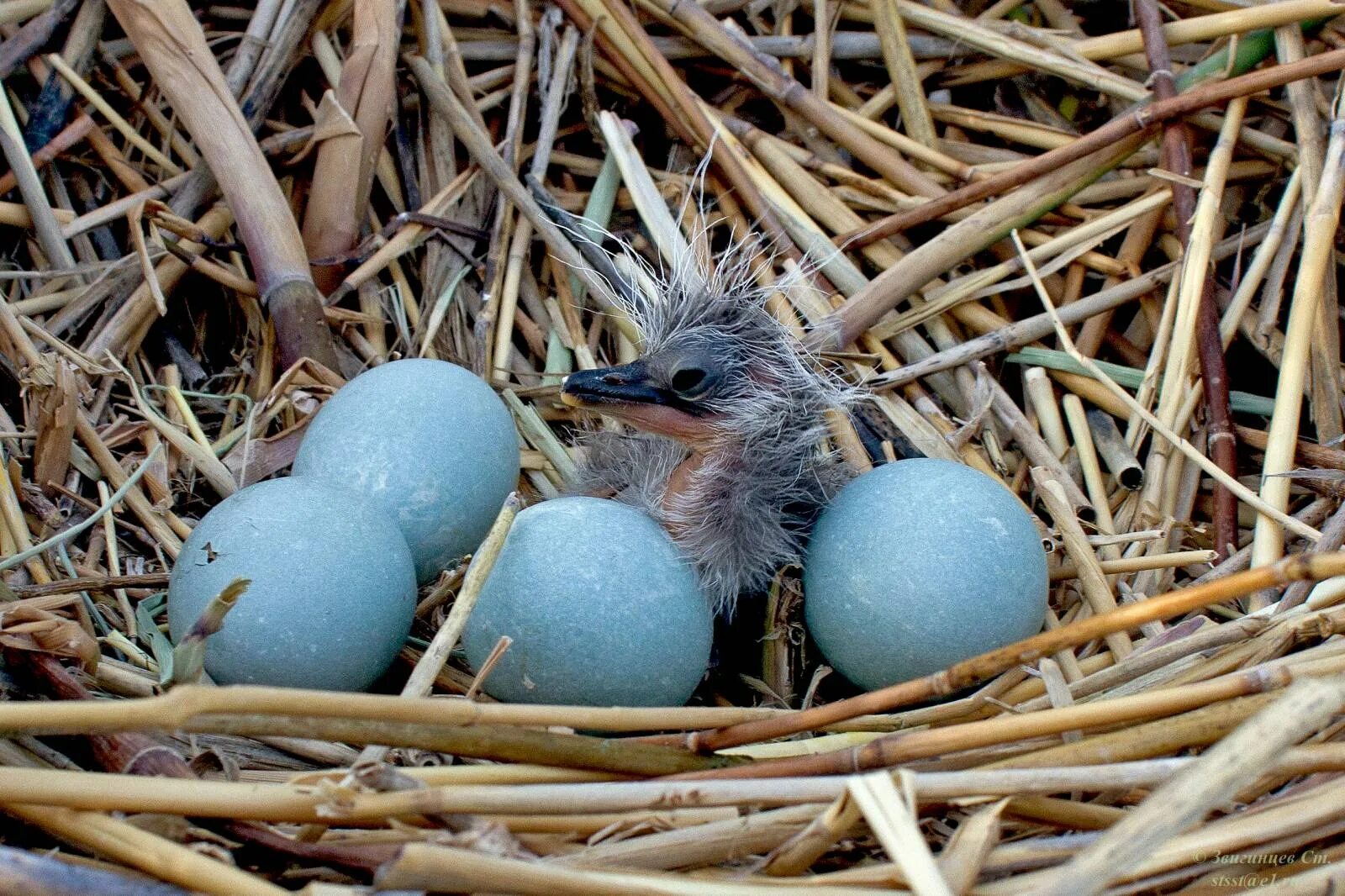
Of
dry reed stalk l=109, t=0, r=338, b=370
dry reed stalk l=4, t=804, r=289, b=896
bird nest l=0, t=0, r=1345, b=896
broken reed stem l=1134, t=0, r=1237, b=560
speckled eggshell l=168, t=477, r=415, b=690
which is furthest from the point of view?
dry reed stalk l=109, t=0, r=338, b=370

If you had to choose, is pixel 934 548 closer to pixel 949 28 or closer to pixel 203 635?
pixel 203 635

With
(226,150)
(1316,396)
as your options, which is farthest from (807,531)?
(226,150)

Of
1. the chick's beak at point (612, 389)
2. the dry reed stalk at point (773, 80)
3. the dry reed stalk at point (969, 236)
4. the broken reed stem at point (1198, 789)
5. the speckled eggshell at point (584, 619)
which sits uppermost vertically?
the dry reed stalk at point (773, 80)

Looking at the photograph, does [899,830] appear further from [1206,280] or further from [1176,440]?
[1206,280]

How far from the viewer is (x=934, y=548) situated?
159cm

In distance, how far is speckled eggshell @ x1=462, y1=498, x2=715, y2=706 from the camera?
5.00 ft

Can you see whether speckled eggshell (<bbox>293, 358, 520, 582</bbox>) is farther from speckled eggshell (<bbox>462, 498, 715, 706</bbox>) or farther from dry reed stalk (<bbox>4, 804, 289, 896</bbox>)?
dry reed stalk (<bbox>4, 804, 289, 896</bbox>)

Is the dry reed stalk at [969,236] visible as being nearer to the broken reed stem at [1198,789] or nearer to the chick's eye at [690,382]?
the chick's eye at [690,382]

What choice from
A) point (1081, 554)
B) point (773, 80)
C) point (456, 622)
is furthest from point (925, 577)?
point (773, 80)

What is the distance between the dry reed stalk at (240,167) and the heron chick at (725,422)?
55 centimetres

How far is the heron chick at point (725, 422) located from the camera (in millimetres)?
1724

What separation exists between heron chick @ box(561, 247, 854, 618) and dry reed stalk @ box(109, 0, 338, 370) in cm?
55

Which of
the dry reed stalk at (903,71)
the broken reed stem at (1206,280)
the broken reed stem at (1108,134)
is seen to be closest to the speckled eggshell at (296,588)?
the broken reed stem at (1108,134)

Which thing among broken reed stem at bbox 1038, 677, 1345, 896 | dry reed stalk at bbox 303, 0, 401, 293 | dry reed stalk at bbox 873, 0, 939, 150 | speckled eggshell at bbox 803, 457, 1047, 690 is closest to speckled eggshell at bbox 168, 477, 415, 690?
speckled eggshell at bbox 803, 457, 1047, 690
